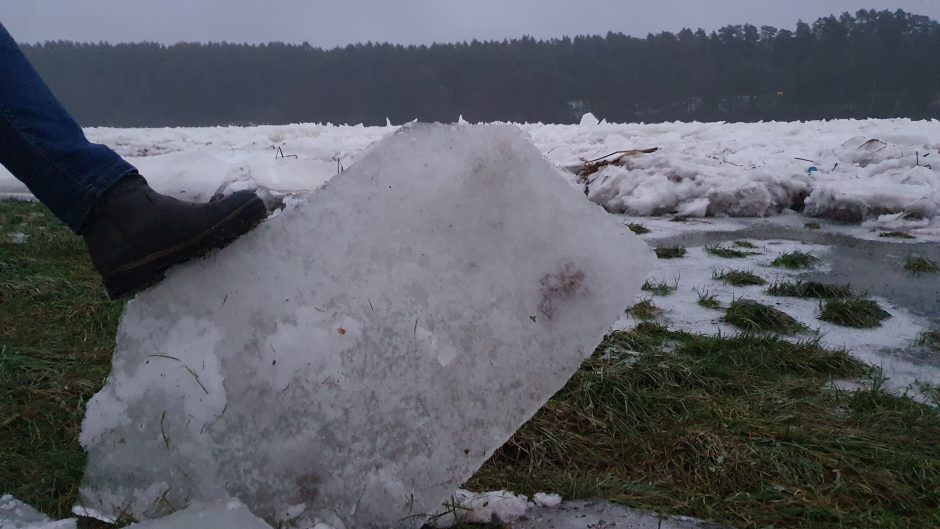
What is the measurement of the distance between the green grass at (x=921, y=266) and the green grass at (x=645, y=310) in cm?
170

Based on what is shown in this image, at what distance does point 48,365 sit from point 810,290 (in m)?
3.02

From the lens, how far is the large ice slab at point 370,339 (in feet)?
3.65

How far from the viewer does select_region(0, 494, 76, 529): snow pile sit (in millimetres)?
1021

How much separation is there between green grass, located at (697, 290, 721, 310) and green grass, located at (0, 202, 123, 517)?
229 cm

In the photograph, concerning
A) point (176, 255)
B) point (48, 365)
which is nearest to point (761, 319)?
point (176, 255)

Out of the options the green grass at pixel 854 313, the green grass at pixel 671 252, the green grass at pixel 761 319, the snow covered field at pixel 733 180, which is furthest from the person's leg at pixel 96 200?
the green grass at pixel 671 252

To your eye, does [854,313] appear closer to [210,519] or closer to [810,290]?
[810,290]

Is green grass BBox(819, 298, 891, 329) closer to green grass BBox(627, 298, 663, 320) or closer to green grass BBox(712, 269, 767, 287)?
green grass BBox(712, 269, 767, 287)

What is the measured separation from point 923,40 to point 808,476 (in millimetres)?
32884

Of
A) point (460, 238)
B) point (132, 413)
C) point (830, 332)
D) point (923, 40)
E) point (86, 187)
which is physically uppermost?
point (923, 40)

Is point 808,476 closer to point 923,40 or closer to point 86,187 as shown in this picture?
point 86,187


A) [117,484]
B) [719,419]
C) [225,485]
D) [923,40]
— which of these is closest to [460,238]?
[225,485]

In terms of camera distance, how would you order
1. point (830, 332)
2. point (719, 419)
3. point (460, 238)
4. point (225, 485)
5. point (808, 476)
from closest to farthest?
point (225, 485)
point (460, 238)
point (808, 476)
point (719, 419)
point (830, 332)

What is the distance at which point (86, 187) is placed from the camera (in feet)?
3.81
